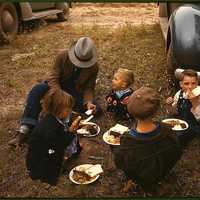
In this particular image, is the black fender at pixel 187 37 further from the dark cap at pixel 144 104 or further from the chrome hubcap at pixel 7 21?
the chrome hubcap at pixel 7 21

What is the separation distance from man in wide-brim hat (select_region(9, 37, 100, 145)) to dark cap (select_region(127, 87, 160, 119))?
1114mm

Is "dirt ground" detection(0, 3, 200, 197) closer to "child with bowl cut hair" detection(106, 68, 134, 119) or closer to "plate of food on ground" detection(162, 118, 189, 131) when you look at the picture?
"child with bowl cut hair" detection(106, 68, 134, 119)

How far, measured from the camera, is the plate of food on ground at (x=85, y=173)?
3049 mm

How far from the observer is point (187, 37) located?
4020mm

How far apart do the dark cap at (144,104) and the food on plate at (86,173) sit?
26.7 inches

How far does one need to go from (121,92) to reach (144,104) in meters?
1.28

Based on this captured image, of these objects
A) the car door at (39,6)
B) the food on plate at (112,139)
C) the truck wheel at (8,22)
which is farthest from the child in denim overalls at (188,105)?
the car door at (39,6)

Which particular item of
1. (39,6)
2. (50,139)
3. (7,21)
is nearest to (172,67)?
(50,139)

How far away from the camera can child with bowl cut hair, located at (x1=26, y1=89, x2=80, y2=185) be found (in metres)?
2.89

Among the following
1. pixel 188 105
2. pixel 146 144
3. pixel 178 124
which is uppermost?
pixel 146 144

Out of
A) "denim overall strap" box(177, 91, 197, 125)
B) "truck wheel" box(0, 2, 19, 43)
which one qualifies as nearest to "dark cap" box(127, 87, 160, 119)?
"denim overall strap" box(177, 91, 197, 125)

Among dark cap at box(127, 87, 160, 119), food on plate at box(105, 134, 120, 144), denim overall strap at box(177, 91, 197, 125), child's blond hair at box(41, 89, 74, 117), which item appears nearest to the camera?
dark cap at box(127, 87, 160, 119)

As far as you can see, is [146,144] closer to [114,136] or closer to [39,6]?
[114,136]

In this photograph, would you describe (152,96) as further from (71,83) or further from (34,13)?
(34,13)
